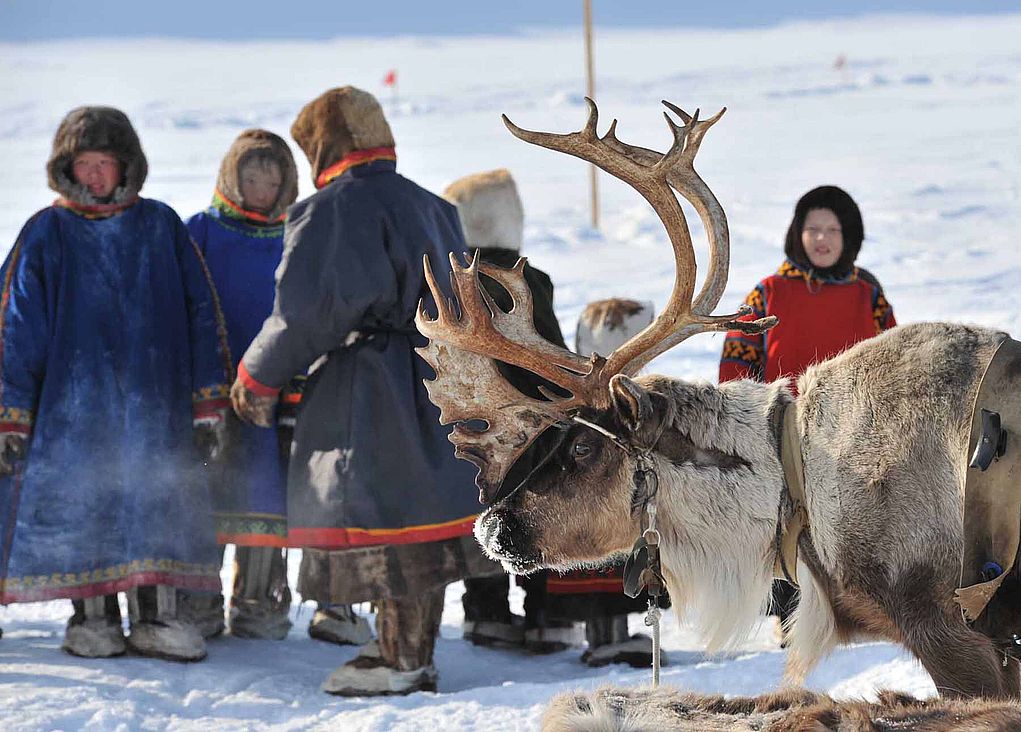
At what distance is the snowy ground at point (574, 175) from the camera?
3.77 metres

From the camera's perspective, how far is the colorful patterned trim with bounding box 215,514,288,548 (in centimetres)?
437

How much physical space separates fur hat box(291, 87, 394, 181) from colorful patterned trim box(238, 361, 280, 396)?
69 centimetres

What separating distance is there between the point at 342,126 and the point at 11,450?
4.82ft

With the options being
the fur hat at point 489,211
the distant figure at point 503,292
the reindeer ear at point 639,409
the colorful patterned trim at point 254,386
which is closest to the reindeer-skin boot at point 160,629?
the colorful patterned trim at point 254,386

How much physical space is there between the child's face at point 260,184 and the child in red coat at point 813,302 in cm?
177

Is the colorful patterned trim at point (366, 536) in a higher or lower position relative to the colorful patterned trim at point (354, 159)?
lower

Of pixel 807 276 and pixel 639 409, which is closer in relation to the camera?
pixel 639 409

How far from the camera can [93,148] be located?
4.14 m

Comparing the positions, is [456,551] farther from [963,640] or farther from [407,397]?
[963,640]

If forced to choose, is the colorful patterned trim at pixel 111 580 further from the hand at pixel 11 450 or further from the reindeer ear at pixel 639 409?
the reindeer ear at pixel 639 409

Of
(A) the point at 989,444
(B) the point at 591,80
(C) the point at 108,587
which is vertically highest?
(B) the point at 591,80

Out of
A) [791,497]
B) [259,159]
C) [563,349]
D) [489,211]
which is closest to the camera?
[791,497]

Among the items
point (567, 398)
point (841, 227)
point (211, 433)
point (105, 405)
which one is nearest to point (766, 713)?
point (567, 398)

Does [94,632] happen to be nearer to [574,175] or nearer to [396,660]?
[396,660]
